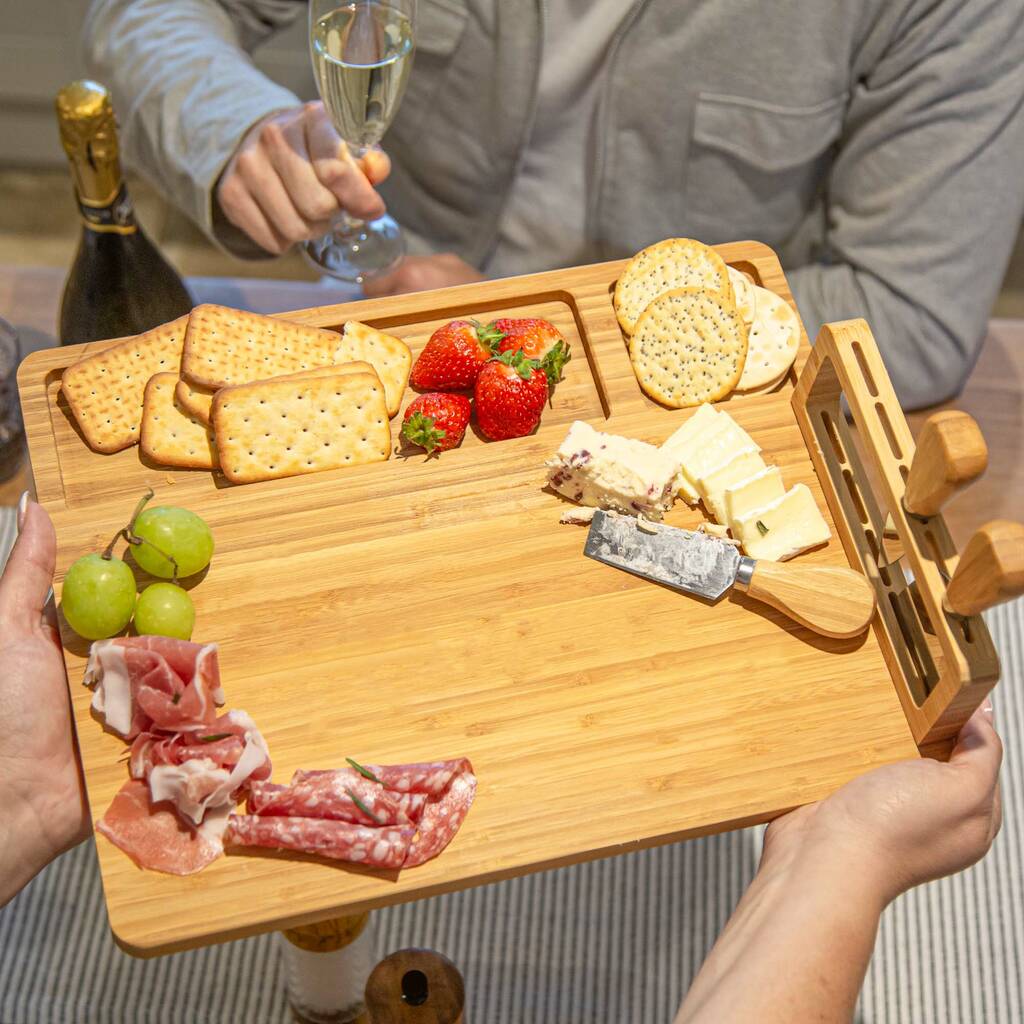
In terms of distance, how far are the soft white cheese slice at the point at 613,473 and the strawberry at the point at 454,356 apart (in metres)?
0.14

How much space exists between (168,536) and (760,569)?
1.97 feet

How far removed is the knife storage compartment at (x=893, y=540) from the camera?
3.48 feet

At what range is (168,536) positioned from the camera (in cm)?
113

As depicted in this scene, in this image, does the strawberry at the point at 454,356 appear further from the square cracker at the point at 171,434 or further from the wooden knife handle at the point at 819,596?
the wooden knife handle at the point at 819,596

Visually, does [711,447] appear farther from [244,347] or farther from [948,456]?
[244,347]

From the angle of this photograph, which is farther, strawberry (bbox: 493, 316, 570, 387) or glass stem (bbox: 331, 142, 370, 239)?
glass stem (bbox: 331, 142, 370, 239)

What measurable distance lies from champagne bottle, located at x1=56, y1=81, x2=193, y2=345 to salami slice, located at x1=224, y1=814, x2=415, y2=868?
0.75m

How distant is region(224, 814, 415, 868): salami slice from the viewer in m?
1.01

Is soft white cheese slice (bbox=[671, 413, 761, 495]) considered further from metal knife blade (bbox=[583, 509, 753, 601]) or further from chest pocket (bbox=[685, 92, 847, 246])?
chest pocket (bbox=[685, 92, 847, 246])

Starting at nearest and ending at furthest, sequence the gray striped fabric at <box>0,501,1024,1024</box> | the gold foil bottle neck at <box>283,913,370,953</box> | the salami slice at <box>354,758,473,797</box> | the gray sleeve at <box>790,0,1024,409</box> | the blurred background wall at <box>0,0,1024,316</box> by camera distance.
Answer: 1. the salami slice at <box>354,758,473,797</box>
2. the gold foil bottle neck at <box>283,913,370,953</box>
3. the gray striped fabric at <box>0,501,1024,1024</box>
4. the gray sleeve at <box>790,0,1024,409</box>
5. the blurred background wall at <box>0,0,1024,316</box>

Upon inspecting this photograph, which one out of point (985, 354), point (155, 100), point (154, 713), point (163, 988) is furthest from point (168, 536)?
point (985, 354)

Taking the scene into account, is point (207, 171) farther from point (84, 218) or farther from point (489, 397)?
point (489, 397)

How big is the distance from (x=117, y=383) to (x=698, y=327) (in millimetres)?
670

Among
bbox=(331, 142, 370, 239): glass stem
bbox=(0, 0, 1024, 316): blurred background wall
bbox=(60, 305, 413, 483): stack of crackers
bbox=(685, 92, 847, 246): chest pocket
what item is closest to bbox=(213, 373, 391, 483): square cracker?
bbox=(60, 305, 413, 483): stack of crackers
